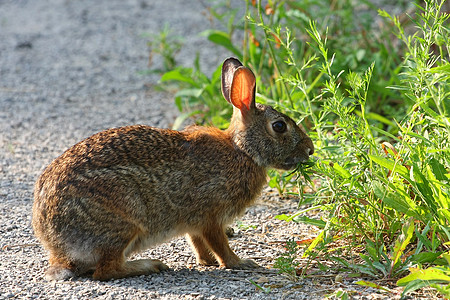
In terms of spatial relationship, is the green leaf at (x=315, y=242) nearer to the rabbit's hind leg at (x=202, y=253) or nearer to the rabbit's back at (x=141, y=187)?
the rabbit's back at (x=141, y=187)

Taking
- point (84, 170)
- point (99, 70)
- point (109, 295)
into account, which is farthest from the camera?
point (99, 70)

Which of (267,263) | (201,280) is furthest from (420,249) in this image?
(201,280)

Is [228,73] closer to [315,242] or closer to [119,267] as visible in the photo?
[315,242]

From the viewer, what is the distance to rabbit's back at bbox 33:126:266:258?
416 centimetres

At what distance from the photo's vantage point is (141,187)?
14.1 ft

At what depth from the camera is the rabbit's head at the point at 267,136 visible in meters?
4.62

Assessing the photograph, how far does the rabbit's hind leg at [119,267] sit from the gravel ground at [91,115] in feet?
0.19

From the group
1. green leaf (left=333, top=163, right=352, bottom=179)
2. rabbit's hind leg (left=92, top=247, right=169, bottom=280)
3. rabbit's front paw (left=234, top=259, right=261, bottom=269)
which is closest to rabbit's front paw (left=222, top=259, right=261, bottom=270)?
rabbit's front paw (left=234, top=259, right=261, bottom=269)

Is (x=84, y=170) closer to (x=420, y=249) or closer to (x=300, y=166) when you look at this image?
(x=300, y=166)

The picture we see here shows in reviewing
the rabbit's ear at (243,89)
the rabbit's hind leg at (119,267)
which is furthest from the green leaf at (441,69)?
the rabbit's hind leg at (119,267)

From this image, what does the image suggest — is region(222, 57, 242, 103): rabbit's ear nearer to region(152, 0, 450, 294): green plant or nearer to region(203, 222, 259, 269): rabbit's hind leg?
region(152, 0, 450, 294): green plant

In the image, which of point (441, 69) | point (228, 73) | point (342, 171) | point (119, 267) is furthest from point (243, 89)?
point (119, 267)

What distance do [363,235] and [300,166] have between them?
650 millimetres

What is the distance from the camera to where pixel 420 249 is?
4.01 meters
